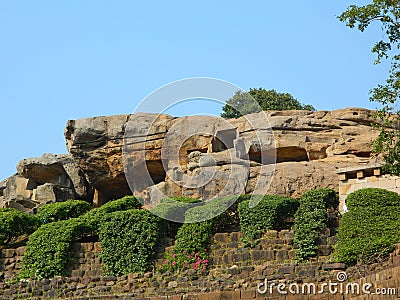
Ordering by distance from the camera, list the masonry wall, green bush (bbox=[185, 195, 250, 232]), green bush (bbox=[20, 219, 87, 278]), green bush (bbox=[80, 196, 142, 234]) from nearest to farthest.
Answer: the masonry wall, green bush (bbox=[20, 219, 87, 278]), green bush (bbox=[185, 195, 250, 232]), green bush (bbox=[80, 196, 142, 234])

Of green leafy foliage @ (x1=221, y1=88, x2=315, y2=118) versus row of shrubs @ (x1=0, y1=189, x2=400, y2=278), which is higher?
green leafy foliage @ (x1=221, y1=88, x2=315, y2=118)

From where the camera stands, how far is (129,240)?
91.4 feet

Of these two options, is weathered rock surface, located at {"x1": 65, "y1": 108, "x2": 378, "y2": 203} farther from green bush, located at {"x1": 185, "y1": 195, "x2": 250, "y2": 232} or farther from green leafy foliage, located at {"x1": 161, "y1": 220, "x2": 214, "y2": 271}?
green leafy foliage, located at {"x1": 161, "y1": 220, "x2": 214, "y2": 271}

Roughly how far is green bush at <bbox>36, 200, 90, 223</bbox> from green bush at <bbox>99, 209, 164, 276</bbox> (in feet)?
8.52

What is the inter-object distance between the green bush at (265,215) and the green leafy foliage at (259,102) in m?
17.8

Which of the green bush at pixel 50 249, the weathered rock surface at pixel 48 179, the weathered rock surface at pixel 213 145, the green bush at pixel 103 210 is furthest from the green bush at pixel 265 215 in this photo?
the weathered rock surface at pixel 48 179

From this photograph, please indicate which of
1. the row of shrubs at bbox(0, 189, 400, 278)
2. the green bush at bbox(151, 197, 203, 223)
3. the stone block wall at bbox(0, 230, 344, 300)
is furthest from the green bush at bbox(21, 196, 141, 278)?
the green bush at bbox(151, 197, 203, 223)

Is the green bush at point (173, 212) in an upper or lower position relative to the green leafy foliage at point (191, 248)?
upper

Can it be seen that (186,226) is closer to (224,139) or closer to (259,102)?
(224,139)

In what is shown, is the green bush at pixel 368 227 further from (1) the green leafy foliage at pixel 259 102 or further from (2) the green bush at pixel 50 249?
(1) the green leafy foliage at pixel 259 102

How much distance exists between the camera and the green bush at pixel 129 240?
27.4 meters

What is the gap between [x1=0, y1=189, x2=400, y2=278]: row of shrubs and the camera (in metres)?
25.3

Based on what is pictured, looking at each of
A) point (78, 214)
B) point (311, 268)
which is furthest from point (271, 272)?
point (78, 214)

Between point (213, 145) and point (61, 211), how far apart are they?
19.2 feet
